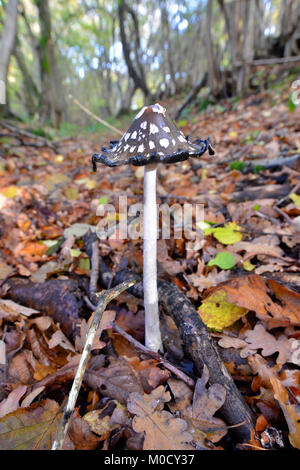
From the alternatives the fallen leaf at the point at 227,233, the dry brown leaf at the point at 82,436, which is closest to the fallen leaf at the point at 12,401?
the dry brown leaf at the point at 82,436

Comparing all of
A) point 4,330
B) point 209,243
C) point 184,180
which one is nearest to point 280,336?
point 209,243

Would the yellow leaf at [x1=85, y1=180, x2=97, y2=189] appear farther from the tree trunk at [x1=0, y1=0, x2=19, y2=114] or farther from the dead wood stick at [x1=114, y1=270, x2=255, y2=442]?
the tree trunk at [x1=0, y1=0, x2=19, y2=114]

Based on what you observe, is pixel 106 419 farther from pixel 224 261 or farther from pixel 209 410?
pixel 224 261

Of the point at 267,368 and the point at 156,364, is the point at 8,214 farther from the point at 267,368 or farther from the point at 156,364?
the point at 267,368

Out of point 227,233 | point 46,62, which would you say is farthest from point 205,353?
point 46,62

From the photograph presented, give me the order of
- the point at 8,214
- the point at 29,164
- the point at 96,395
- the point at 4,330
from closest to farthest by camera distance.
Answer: the point at 96,395, the point at 4,330, the point at 8,214, the point at 29,164

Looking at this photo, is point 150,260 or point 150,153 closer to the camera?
point 150,153

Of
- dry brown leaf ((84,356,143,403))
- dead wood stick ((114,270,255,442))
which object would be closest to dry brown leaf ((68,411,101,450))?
dry brown leaf ((84,356,143,403))
